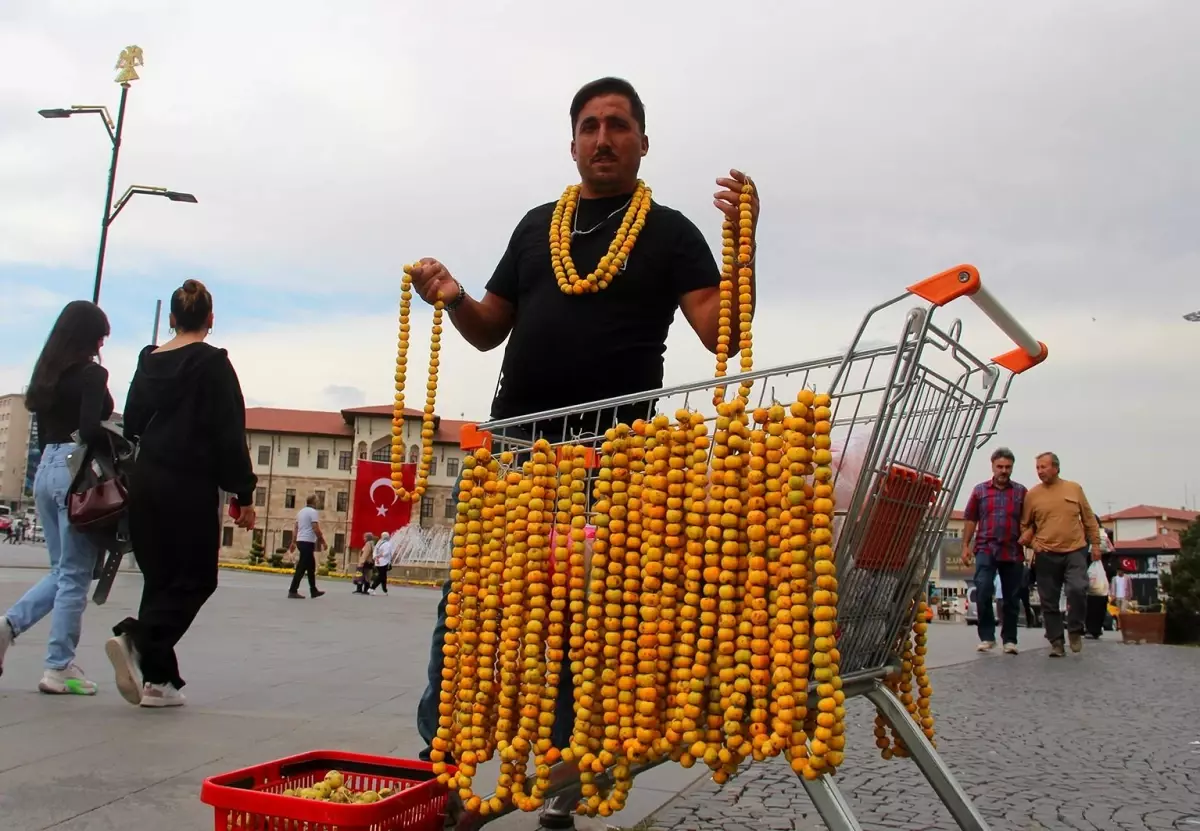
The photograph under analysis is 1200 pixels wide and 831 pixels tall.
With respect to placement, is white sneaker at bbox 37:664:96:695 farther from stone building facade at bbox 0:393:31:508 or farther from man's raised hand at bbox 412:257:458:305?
stone building facade at bbox 0:393:31:508

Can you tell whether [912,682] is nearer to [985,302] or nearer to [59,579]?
[985,302]

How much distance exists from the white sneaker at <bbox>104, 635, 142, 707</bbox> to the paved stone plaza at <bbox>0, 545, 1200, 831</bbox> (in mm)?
107

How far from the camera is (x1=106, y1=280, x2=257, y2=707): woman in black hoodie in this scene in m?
5.11

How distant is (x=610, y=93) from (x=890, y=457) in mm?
1591

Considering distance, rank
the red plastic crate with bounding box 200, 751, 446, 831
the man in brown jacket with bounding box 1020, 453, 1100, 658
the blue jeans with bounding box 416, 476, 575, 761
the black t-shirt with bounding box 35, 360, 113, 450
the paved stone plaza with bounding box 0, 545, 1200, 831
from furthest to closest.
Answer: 1. the man in brown jacket with bounding box 1020, 453, 1100, 658
2. the black t-shirt with bounding box 35, 360, 113, 450
3. the paved stone plaza with bounding box 0, 545, 1200, 831
4. the blue jeans with bounding box 416, 476, 575, 761
5. the red plastic crate with bounding box 200, 751, 446, 831

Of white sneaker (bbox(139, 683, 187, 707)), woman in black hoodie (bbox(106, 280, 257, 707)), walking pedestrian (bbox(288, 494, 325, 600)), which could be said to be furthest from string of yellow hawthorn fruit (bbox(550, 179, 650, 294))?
walking pedestrian (bbox(288, 494, 325, 600))

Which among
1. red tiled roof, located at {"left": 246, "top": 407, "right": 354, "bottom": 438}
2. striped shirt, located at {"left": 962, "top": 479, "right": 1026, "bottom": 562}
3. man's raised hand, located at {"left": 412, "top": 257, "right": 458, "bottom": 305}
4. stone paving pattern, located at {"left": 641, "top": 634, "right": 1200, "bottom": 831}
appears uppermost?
red tiled roof, located at {"left": 246, "top": 407, "right": 354, "bottom": 438}

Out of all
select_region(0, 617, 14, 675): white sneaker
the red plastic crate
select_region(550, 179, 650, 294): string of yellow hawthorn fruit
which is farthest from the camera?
select_region(0, 617, 14, 675): white sneaker

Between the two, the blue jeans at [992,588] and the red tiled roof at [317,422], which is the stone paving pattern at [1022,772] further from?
the red tiled roof at [317,422]

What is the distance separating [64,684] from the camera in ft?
18.1

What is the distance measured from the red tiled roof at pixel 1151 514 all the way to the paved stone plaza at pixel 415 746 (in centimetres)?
12637

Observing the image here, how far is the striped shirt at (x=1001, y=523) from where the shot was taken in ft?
35.6

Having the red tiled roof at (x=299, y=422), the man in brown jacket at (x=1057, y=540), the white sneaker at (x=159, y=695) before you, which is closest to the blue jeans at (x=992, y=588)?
the man in brown jacket at (x=1057, y=540)

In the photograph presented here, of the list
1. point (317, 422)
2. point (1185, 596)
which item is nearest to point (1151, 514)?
point (317, 422)
